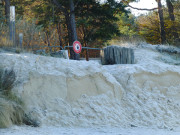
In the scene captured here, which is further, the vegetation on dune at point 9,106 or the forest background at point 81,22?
the forest background at point 81,22

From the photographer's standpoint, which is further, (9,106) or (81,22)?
(81,22)

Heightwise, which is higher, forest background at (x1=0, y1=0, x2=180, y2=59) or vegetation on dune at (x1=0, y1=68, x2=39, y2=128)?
forest background at (x1=0, y1=0, x2=180, y2=59)

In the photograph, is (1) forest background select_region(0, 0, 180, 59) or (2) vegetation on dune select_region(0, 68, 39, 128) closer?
(2) vegetation on dune select_region(0, 68, 39, 128)

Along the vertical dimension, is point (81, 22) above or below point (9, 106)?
above

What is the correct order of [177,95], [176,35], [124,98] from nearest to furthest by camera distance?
[124,98] → [177,95] → [176,35]

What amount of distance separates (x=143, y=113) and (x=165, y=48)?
8548mm

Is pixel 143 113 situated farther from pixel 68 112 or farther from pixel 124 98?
pixel 68 112

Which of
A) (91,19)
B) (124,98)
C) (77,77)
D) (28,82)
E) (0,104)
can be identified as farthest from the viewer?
(91,19)

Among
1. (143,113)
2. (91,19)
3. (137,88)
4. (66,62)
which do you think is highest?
(91,19)

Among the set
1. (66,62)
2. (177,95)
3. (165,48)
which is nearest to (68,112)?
(66,62)

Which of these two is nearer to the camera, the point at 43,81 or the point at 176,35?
the point at 43,81

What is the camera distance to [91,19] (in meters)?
19.2

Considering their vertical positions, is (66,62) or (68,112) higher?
(66,62)

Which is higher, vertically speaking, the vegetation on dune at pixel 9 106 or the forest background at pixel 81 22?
the forest background at pixel 81 22
